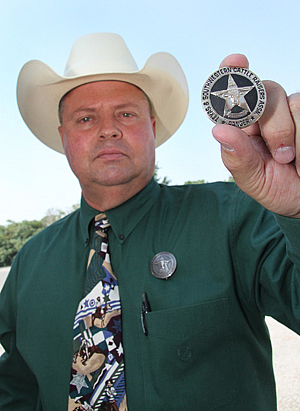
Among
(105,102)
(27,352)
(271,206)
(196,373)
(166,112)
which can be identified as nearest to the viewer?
(271,206)

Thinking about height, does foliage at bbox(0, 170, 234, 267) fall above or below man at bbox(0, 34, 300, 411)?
above

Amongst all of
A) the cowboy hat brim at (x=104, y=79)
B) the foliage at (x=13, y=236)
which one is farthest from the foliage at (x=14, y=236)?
the cowboy hat brim at (x=104, y=79)

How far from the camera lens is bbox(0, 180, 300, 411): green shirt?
5.15 feet

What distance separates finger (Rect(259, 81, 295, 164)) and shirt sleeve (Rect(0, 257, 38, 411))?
193 cm

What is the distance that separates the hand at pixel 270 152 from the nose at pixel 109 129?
1083 mm

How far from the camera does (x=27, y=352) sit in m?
2.00

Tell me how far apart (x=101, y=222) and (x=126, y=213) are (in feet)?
0.57

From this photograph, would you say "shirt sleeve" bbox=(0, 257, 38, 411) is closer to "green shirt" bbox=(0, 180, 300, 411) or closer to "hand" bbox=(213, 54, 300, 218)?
"green shirt" bbox=(0, 180, 300, 411)

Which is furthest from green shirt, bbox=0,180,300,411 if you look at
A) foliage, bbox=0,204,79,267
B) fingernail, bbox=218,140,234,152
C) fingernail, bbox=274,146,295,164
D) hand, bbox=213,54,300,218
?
foliage, bbox=0,204,79,267

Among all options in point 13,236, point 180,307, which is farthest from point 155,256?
point 13,236

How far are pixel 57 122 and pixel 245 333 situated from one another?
7.15 ft

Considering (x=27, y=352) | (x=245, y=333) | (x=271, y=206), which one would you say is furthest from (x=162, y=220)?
(x=27, y=352)

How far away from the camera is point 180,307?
1660mm

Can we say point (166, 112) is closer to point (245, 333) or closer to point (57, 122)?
point (57, 122)
